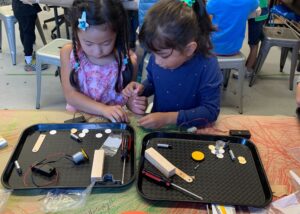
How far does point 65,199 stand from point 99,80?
604mm

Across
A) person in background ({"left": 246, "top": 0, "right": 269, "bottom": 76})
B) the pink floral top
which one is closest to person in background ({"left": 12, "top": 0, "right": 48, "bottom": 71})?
the pink floral top

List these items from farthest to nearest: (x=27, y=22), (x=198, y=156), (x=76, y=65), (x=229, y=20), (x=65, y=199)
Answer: (x=27, y=22) < (x=229, y=20) < (x=76, y=65) < (x=198, y=156) < (x=65, y=199)

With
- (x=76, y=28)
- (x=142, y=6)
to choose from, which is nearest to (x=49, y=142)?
(x=76, y=28)

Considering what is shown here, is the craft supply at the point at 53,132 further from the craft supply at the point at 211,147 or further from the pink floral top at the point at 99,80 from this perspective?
the craft supply at the point at 211,147

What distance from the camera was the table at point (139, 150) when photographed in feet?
2.22

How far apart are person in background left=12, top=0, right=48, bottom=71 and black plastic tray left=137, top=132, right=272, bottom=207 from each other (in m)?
2.23

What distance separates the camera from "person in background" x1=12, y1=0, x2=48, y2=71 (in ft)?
8.43

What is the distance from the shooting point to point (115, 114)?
3.13 ft

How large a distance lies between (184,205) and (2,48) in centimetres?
309

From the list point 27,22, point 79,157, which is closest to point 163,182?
point 79,157

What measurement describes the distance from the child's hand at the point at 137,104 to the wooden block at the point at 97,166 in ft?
0.85

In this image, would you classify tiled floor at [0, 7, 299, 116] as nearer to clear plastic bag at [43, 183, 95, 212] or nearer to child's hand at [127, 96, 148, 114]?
child's hand at [127, 96, 148, 114]

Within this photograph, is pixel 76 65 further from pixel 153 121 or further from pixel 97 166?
pixel 97 166

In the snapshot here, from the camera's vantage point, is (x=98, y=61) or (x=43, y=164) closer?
(x=43, y=164)
